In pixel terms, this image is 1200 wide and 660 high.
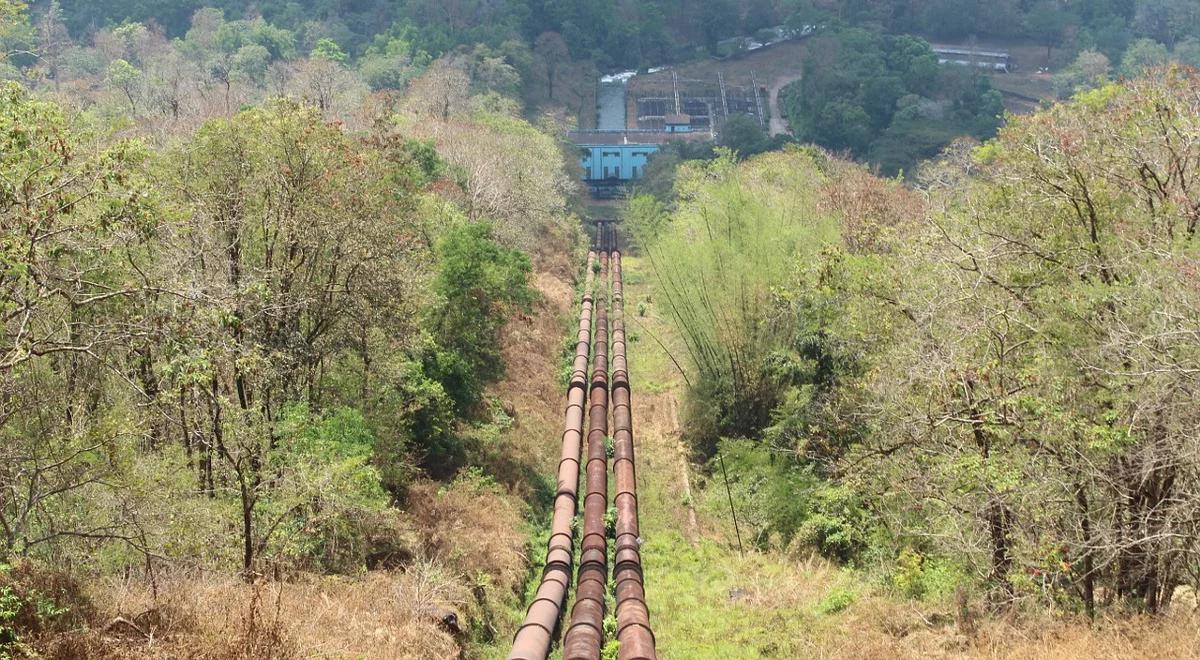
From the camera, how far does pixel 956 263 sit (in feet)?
39.4

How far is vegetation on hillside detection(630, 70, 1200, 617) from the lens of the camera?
29.6 feet

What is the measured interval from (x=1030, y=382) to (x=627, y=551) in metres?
8.17

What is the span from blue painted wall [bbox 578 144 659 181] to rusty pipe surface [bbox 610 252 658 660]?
42.0 m

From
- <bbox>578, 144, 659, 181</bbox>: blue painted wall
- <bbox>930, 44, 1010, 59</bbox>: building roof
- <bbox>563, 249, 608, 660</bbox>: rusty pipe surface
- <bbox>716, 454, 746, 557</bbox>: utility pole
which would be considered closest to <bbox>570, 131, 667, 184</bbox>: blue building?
<bbox>578, 144, 659, 181</bbox>: blue painted wall

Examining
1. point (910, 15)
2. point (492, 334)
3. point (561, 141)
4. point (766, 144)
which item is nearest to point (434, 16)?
point (561, 141)

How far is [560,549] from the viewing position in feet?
52.6

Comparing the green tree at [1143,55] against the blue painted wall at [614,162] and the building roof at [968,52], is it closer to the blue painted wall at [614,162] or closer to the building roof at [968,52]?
the building roof at [968,52]

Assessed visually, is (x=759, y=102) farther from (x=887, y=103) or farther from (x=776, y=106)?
(x=887, y=103)

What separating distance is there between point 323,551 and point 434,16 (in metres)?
80.5

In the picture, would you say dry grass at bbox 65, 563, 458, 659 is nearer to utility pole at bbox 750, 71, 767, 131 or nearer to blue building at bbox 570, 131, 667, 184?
blue building at bbox 570, 131, 667, 184

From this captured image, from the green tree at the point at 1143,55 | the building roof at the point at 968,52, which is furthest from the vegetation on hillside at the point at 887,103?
the building roof at the point at 968,52

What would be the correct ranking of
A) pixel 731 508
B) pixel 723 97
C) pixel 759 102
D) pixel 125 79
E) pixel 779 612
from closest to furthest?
pixel 779 612 → pixel 731 508 → pixel 125 79 → pixel 759 102 → pixel 723 97

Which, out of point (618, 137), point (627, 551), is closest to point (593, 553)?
point (627, 551)

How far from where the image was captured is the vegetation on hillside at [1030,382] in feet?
29.6
